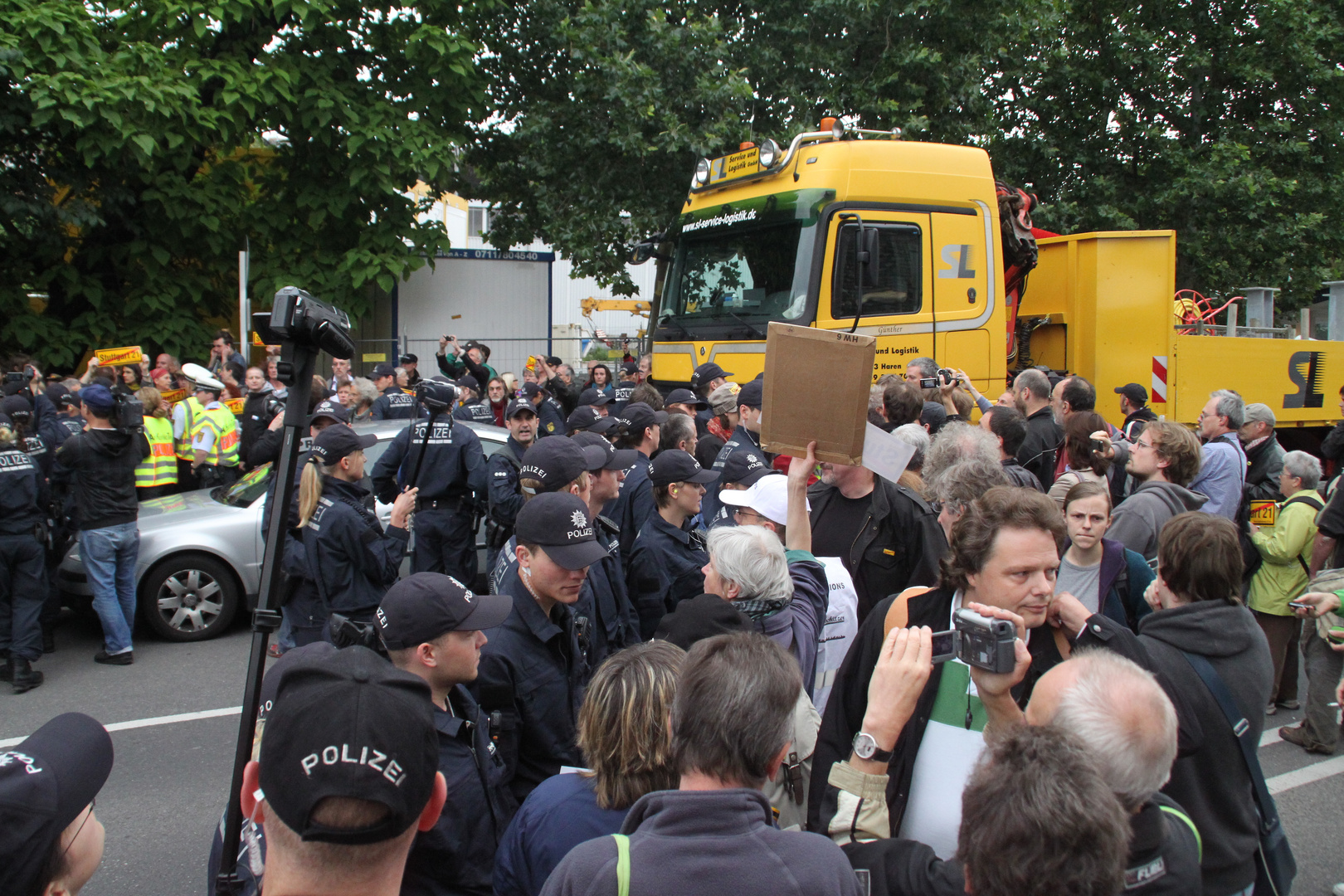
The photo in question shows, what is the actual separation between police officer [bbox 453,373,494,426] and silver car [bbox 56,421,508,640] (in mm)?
2025

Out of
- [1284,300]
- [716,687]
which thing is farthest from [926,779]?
[1284,300]

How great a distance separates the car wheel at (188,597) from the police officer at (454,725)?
5315mm

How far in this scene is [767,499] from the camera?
162 inches

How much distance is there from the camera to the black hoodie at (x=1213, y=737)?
8.16 ft

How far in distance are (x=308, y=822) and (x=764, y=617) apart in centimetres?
181

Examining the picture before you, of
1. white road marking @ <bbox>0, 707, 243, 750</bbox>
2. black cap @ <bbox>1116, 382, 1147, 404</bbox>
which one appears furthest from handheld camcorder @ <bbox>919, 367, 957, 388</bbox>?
white road marking @ <bbox>0, 707, 243, 750</bbox>

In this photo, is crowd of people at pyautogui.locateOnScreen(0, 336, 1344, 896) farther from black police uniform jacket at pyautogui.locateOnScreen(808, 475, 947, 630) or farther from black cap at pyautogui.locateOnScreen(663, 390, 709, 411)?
black cap at pyautogui.locateOnScreen(663, 390, 709, 411)

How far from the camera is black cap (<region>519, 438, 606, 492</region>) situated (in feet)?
15.4

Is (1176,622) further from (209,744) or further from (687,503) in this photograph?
(209,744)

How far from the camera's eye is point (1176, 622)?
2756 millimetres

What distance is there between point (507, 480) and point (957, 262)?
487cm

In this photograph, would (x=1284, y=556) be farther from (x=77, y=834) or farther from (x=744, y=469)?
(x=77, y=834)

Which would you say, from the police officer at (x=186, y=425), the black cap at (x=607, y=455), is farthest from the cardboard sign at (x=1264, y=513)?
the police officer at (x=186, y=425)

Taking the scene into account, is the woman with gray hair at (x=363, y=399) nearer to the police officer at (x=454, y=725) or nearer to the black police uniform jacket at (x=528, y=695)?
the black police uniform jacket at (x=528, y=695)
